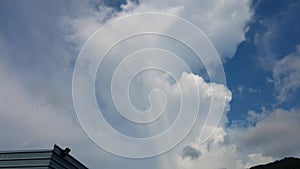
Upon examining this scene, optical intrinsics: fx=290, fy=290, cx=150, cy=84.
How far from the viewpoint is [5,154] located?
14.4 metres

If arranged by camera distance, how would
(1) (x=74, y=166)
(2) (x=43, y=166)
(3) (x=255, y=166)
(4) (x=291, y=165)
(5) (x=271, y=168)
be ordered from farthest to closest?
(3) (x=255, y=166)
(5) (x=271, y=168)
(4) (x=291, y=165)
(1) (x=74, y=166)
(2) (x=43, y=166)

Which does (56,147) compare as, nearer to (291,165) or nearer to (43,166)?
(43,166)

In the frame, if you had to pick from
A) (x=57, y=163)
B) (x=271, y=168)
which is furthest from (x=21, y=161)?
(x=271, y=168)

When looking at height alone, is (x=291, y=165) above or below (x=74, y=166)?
above

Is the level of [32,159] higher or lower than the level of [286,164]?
lower

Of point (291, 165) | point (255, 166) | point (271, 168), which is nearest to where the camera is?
point (291, 165)

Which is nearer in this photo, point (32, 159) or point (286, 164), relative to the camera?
point (32, 159)

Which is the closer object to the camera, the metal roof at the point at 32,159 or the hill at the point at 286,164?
the metal roof at the point at 32,159

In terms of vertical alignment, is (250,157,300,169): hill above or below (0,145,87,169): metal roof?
above

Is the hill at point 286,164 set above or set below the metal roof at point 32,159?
above

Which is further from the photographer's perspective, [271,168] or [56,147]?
[271,168]

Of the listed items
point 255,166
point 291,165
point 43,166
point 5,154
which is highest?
point 255,166

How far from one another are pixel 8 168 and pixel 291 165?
249 ft

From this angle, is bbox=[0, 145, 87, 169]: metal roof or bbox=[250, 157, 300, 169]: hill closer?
bbox=[0, 145, 87, 169]: metal roof
